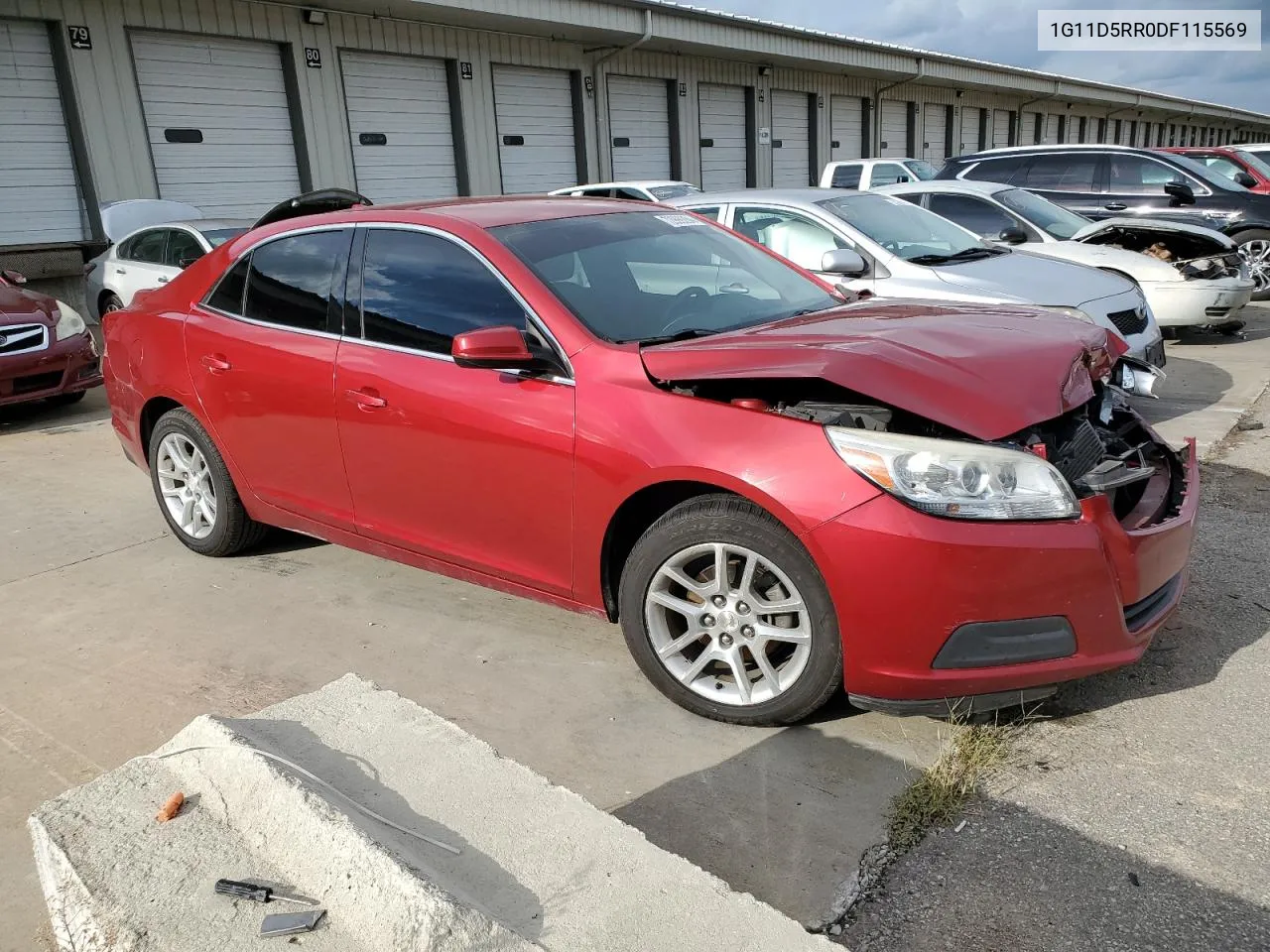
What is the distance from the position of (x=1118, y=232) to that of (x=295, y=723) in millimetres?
9403

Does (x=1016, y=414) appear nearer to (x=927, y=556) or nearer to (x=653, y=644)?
(x=927, y=556)

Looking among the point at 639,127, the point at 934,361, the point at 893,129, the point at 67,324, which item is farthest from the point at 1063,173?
the point at 893,129

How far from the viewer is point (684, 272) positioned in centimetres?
384

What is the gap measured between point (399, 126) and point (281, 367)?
12.5 meters

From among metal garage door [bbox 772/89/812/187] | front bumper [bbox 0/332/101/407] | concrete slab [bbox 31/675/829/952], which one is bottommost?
concrete slab [bbox 31/675/829/952]

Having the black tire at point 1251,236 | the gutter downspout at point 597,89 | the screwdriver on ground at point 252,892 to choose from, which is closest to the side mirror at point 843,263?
the screwdriver on ground at point 252,892

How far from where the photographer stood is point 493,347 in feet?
10.2

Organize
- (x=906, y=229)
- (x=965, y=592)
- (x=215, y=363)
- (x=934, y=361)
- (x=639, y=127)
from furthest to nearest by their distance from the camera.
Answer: (x=639, y=127)
(x=906, y=229)
(x=215, y=363)
(x=934, y=361)
(x=965, y=592)

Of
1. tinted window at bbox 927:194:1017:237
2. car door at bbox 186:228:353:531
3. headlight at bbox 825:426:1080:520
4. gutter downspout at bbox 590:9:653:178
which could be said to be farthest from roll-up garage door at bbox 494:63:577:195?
headlight at bbox 825:426:1080:520

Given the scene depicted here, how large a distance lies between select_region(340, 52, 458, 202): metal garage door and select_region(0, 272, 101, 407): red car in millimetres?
7315

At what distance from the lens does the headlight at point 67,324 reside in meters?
8.05

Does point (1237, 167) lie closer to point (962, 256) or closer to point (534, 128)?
point (962, 256)

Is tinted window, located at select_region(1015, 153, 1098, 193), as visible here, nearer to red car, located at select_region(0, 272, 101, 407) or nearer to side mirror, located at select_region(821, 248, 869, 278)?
side mirror, located at select_region(821, 248, 869, 278)

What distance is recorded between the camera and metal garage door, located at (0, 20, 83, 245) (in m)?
11.4
